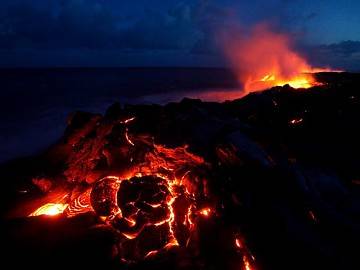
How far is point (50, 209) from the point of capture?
695cm

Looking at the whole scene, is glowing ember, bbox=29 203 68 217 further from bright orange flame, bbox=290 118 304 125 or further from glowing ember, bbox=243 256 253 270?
bright orange flame, bbox=290 118 304 125

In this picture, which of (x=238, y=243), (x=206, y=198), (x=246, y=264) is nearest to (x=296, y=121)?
(x=206, y=198)

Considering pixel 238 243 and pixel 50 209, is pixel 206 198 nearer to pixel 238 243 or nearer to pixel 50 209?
pixel 238 243

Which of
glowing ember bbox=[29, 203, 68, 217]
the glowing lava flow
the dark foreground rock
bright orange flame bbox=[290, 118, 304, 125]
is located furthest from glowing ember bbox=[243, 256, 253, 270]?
bright orange flame bbox=[290, 118, 304, 125]

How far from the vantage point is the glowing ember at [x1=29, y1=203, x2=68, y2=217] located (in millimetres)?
6801

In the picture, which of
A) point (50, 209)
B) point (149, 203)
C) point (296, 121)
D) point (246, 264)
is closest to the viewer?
point (246, 264)

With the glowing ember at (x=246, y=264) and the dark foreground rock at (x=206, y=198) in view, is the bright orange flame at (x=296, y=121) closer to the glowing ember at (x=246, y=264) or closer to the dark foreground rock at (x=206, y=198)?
the dark foreground rock at (x=206, y=198)

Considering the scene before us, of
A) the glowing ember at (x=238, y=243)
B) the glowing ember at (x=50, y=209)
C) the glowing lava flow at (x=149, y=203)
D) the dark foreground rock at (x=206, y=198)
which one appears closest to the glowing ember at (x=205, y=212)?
the glowing lava flow at (x=149, y=203)

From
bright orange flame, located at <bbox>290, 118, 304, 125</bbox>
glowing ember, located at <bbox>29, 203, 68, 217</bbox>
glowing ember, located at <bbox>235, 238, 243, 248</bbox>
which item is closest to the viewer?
glowing ember, located at <bbox>235, 238, 243, 248</bbox>

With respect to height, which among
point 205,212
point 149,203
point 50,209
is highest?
point 149,203

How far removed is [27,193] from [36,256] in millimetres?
3581

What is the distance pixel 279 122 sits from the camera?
13500mm

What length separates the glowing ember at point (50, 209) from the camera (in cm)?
680

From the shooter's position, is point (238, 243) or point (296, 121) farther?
point (296, 121)
